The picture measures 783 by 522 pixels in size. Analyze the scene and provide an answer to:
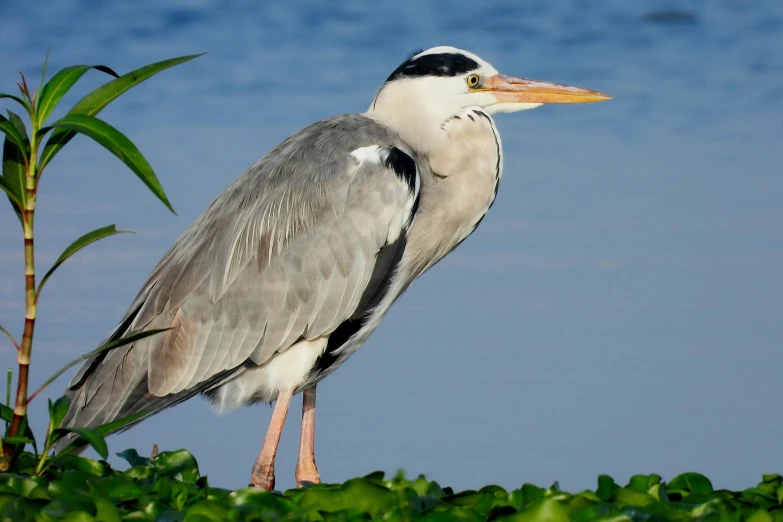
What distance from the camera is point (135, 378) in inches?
220

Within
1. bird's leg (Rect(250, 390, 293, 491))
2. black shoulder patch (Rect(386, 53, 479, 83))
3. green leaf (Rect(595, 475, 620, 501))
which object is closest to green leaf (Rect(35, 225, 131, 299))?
bird's leg (Rect(250, 390, 293, 491))

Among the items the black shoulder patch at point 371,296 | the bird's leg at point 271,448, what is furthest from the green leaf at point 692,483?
the bird's leg at point 271,448

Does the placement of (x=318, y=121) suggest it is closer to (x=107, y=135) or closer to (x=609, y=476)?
(x=107, y=135)

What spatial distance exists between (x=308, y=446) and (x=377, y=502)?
2.55 meters

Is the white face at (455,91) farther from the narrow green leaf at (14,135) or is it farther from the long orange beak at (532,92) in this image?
the narrow green leaf at (14,135)

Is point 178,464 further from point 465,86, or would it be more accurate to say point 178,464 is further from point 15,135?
point 465,86

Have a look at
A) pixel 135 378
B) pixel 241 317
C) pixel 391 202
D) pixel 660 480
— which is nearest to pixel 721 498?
pixel 660 480

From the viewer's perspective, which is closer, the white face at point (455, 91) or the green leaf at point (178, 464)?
the green leaf at point (178, 464)

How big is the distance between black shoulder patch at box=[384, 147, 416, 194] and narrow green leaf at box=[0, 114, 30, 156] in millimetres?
2111

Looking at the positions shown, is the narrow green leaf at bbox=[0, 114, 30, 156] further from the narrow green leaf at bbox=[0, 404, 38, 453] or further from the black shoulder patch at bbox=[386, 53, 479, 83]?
the black shoulder patch at bbox=[386, 53, 479, 83]

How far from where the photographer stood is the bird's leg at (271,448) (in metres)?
5.41

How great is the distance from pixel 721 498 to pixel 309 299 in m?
2.55

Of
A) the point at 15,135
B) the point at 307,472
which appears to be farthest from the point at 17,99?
the point at 307,472

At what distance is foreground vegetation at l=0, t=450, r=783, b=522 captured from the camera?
10.9ft
